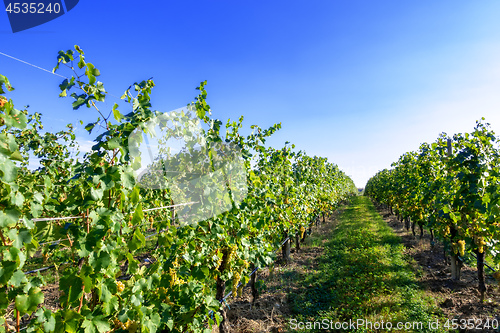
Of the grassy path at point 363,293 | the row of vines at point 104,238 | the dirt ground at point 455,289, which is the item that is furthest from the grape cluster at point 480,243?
the row of vines at point 104,238

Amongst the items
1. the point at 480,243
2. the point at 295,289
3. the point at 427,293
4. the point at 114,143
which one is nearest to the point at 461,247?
the point at 480,243

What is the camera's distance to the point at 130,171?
1701mm

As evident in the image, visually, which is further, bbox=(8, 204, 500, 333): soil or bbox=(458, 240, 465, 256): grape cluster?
bbox=(458, 240, 465, 256): grape cluster

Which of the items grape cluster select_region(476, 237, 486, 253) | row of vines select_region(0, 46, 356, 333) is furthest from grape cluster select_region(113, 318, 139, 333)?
grape cluster select_region(476, 237, 486, 253)

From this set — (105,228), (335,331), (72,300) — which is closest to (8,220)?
(105,228)

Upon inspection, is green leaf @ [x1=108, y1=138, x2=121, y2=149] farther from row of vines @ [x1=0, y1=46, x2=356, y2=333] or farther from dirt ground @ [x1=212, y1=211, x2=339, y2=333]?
dirt ground @ [x1=212, y1=211, x2=339, y2=333]

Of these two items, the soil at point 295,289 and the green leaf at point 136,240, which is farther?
the soil at point 295,289

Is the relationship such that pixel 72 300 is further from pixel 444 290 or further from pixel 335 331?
pixel 444 290

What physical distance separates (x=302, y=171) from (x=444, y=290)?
191 inches

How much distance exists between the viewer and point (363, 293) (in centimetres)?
563

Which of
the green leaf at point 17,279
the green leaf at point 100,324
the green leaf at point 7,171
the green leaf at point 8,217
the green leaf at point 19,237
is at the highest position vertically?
the green leaf at point 7,171

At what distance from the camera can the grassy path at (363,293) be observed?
462 cm

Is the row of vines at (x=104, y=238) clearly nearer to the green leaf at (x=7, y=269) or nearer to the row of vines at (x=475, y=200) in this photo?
the green leaf at (x=7, y=269)

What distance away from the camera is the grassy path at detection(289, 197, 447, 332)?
4617mm
